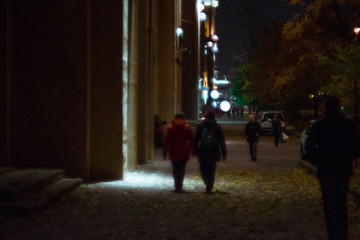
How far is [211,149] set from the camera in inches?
509

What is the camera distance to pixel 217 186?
14.6 metres

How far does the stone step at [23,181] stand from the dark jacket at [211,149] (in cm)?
305

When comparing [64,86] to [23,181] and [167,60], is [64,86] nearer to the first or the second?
[23,181]

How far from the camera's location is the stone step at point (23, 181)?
392 inches

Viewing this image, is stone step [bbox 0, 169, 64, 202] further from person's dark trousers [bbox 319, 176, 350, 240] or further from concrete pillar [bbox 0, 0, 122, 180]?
person's dark trousers [bbox 319, 176, 350, 240]

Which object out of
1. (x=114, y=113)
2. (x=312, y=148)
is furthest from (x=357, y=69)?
(x=312, y=148)

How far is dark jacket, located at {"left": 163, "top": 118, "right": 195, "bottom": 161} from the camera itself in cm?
1312

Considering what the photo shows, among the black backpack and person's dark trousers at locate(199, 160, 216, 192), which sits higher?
the black backpack

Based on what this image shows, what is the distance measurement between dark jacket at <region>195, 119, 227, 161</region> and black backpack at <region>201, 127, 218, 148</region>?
0.05 metres

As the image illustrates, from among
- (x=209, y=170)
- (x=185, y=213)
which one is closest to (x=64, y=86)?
(x=209, y=170)

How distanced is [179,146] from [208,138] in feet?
2.13

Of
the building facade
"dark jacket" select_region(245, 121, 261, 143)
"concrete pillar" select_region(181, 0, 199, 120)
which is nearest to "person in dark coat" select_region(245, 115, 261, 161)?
"dark jacket" select_region(245, 121, 261, 143)

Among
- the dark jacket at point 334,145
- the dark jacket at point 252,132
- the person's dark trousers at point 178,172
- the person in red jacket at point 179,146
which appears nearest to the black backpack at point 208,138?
the person in red jacket at point 179,146

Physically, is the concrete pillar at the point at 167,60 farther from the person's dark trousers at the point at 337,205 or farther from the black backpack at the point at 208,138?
the person's dark trousers at the point at 337,205
